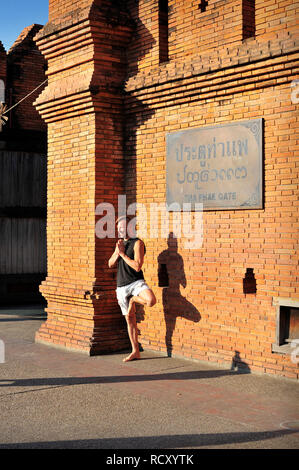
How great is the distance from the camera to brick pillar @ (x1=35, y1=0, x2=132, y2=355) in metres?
9.45

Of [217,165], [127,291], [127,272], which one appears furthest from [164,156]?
[127,291]

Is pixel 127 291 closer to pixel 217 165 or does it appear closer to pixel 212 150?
pixel 217 165

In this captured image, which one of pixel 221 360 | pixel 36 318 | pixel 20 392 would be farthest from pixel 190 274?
pixel 36 318

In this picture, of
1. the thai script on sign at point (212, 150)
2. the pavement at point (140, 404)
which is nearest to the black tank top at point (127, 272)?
the pavement at point (140, 404)

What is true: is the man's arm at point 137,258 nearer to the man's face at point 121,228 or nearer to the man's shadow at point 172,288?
the man's face at point 121,228

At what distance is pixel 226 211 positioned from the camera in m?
8.18

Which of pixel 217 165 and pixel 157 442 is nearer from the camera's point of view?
pixel 157 442

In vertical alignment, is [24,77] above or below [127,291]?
above

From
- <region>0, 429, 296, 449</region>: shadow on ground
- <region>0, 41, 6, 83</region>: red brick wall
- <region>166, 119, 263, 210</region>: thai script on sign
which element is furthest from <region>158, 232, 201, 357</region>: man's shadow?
<region>0, 41, 6, 83</region>: red brick wall

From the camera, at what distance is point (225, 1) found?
322 inches

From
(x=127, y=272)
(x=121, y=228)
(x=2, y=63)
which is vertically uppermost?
(x=2, y=63)

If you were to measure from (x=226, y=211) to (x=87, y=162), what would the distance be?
8.32ft

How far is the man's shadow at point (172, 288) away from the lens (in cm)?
→ 883

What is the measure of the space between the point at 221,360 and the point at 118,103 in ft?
13.6
